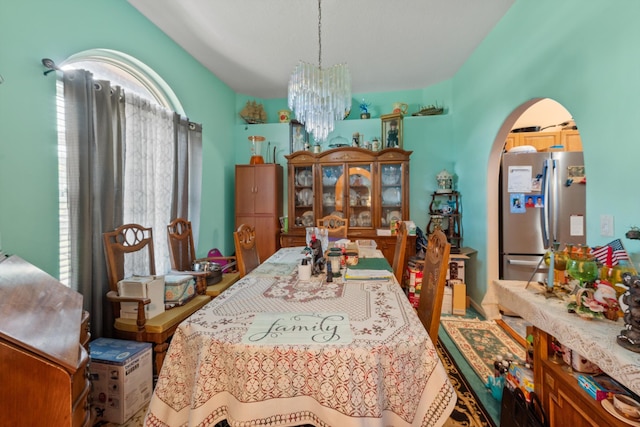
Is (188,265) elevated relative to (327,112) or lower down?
lower down

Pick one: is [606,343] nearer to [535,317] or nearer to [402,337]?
[535,317]

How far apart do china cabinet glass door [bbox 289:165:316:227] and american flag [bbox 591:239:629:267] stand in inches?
116

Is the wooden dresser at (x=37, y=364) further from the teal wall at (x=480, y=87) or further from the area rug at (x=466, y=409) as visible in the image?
the area rug at (x=466, y=409)

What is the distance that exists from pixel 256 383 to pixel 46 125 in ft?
6.62

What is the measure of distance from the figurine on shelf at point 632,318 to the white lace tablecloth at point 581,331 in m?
0.02

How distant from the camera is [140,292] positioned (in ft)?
5.80

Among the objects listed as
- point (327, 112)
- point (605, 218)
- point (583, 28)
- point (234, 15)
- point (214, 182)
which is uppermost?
point (234, 15)

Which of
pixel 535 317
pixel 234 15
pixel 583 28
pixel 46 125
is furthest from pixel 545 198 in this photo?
pixel 46 125

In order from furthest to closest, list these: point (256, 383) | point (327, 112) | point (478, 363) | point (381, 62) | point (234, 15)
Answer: point (381, 62), point (234, 15), point (327, 112), point (478, 363), point (256, 383)

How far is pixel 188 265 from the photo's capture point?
2.74 m

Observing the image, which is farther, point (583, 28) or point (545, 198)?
point (545, 198)

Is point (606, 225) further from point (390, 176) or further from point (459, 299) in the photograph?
point (390, 176)

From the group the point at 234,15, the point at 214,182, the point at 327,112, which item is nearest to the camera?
the point at 327,112

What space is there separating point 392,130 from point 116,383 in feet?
12.1
